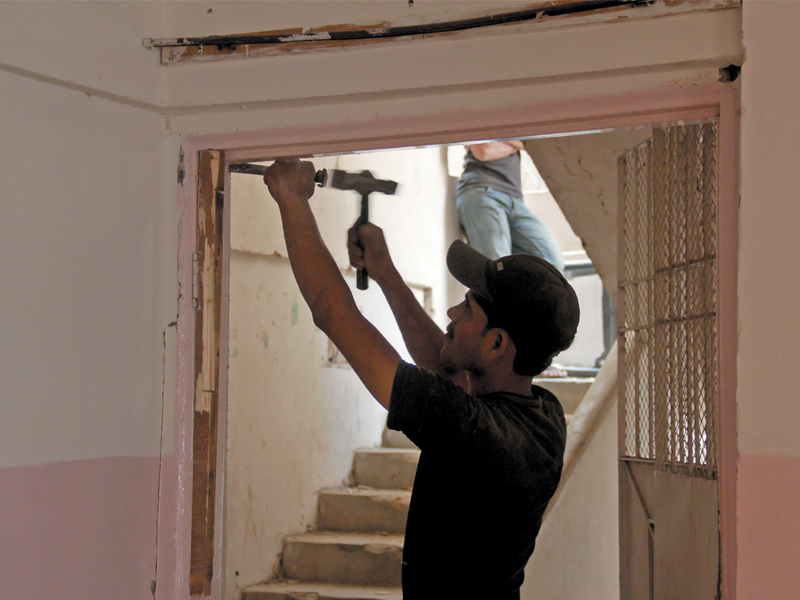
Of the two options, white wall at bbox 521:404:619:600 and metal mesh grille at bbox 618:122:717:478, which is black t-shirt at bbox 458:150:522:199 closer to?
white wall at bbox 521:404:619:600

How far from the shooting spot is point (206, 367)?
1461 mm

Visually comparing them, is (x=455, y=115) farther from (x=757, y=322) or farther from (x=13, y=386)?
(x=13, y=386)

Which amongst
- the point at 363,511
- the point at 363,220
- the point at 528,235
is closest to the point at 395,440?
the point at 363,511

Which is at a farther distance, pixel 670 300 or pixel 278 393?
pixel 278 393

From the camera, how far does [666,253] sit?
222cm

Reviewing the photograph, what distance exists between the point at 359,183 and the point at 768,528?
107 cm

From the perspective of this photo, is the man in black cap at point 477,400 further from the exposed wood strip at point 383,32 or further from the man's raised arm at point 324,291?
the exposed wood strip at point 383,32

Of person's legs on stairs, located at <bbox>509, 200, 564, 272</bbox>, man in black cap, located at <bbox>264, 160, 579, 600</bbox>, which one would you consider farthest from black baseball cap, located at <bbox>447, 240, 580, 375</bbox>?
person's legs on stairs, located at <bbox>509, 200, 564, 272</bbox>

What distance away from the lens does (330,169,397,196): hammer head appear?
1619 millimetres

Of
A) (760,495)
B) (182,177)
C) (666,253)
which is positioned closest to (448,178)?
(666,253)

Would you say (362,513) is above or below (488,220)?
below

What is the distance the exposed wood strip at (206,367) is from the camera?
142 centimetres

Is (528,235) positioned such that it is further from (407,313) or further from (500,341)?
(500,341)

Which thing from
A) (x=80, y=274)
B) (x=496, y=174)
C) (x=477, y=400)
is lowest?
(x=477, y=400)
